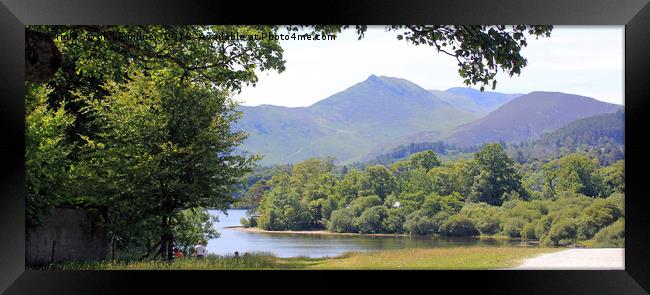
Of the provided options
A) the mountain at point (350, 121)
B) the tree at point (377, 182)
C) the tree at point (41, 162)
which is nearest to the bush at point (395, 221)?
the tree at point (377, 182)

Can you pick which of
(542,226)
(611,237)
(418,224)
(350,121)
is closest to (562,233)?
(542,226)

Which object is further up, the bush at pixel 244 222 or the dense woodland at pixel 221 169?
the dense woodland at pixel 221 169

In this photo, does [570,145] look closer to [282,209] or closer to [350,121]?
[350,121]

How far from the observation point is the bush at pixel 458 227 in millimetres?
15477

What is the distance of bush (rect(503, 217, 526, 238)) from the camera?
15.4 meters

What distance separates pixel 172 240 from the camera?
51.5 feet

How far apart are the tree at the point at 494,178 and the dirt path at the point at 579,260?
1707mm

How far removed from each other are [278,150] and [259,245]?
1.93m

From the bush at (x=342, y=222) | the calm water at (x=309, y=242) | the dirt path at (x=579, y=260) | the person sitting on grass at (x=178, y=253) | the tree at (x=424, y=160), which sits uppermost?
the tree at (x=424, y=160)

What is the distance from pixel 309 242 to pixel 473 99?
13.7 ft

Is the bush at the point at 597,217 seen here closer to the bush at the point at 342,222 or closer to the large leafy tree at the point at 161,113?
the large leafy tree at the point at 161,113

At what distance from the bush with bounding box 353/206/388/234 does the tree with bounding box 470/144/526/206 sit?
1.86m

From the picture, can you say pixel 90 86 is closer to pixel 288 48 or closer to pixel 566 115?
pixel 288 48

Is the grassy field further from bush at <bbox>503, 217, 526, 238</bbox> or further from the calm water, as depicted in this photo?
bush at <bbox>503, 217, 526, 238</bbox>
